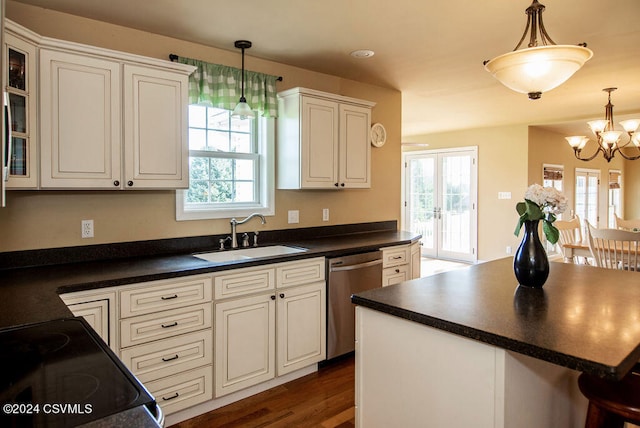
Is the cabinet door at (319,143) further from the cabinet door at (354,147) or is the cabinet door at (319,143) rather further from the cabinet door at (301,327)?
the cabinet door at (301,327)

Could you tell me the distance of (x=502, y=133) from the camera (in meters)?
6.89

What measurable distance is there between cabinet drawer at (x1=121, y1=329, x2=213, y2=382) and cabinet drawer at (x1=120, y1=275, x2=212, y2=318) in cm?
19

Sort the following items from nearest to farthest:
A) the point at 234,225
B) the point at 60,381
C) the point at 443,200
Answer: the point at 60,381 → the point at 234,225 → the point at 443,200

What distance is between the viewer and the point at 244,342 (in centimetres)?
262

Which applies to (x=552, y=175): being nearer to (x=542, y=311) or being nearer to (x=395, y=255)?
(x=395, y=255)

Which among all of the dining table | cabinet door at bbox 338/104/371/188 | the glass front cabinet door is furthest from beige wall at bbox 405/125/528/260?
the glass front cabinet door

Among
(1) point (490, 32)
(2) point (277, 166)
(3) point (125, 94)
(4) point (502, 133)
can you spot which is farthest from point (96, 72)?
(4) point (502, 133)

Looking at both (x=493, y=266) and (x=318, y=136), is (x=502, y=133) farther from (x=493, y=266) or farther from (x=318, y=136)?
(x=493, y=266)

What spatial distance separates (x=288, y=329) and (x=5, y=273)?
165cm

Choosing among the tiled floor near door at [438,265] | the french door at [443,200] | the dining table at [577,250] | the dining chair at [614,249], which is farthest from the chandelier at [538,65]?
the french door at [443,200]

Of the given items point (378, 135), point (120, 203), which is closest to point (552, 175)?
point (378, 135)

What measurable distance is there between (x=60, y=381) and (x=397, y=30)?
270 cm

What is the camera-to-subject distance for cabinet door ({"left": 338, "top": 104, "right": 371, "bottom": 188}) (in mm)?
3607

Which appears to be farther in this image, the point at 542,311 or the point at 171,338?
the point at 171,338
